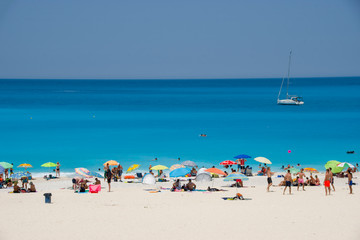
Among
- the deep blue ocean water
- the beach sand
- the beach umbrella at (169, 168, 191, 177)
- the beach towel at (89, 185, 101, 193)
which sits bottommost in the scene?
the beach sand

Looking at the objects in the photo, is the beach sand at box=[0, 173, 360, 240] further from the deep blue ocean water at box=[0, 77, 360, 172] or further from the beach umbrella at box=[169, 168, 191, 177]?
the deep blue ocean water at box=[0, 77, 360, 172]

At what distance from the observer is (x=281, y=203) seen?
74.3 feet

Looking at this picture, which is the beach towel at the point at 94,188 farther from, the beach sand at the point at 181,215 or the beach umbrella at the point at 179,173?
the beach umbrella at the point at 179,173

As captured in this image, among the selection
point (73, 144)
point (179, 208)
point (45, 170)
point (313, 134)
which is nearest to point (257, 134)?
point (313, 134)

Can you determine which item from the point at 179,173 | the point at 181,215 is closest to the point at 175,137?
the point at 179,173

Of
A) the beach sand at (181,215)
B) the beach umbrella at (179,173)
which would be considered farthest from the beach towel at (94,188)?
the beach umbrella at (179,173)

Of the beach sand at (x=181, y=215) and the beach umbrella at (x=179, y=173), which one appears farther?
the beach umbrella at (x=179, y=173)

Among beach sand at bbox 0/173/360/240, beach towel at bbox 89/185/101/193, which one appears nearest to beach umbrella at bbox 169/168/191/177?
beach sand at bbox 0/173/360/240

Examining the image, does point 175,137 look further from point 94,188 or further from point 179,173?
point 94,188

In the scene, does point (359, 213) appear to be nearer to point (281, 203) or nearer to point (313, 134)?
point (281, 203)

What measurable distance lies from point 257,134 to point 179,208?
Answer: 155 feet

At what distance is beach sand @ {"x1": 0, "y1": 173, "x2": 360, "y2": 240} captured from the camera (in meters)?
16.9

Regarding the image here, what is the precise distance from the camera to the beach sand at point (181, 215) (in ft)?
55.4

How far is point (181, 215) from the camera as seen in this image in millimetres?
19953
